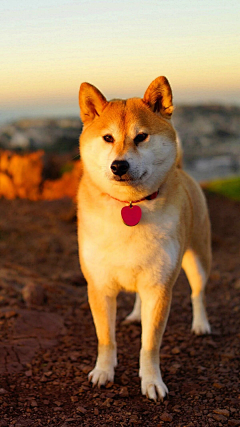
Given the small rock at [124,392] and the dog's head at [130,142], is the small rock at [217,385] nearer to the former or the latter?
the small rock at [124,392]

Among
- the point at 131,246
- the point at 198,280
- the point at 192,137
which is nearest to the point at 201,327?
the point at 198,280

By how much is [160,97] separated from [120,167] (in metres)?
0.82

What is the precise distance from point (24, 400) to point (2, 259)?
379 cm

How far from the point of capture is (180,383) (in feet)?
12.1

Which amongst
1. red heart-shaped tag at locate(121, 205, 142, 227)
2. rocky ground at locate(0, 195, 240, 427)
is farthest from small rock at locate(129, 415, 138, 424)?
red heart-shaped tag at locate(121, 205, 142, 227)

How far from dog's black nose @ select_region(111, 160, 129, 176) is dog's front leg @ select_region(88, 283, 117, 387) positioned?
987 millimetres

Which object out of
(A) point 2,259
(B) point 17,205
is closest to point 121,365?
(A) point 2,259

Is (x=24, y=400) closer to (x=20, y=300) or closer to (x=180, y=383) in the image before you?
(x=180, y=383)

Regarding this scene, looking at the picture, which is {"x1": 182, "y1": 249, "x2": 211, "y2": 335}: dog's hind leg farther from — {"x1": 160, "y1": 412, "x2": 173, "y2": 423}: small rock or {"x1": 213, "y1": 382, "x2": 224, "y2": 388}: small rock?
{"x1": 160, "y1": 412, "x2": 173, "y2": 423}: small rock

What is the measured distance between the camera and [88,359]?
3986mm

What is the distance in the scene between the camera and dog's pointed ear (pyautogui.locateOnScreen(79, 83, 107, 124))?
3.42 metres

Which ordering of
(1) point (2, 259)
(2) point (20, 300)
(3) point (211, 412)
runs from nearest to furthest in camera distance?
(3) point (211, 412) < (2) point (20, 300) < (1) point (2, 259)

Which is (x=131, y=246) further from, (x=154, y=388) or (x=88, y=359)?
(x=88, y=359)

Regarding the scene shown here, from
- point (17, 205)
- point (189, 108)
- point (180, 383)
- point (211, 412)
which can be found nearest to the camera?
point (211, 412)
